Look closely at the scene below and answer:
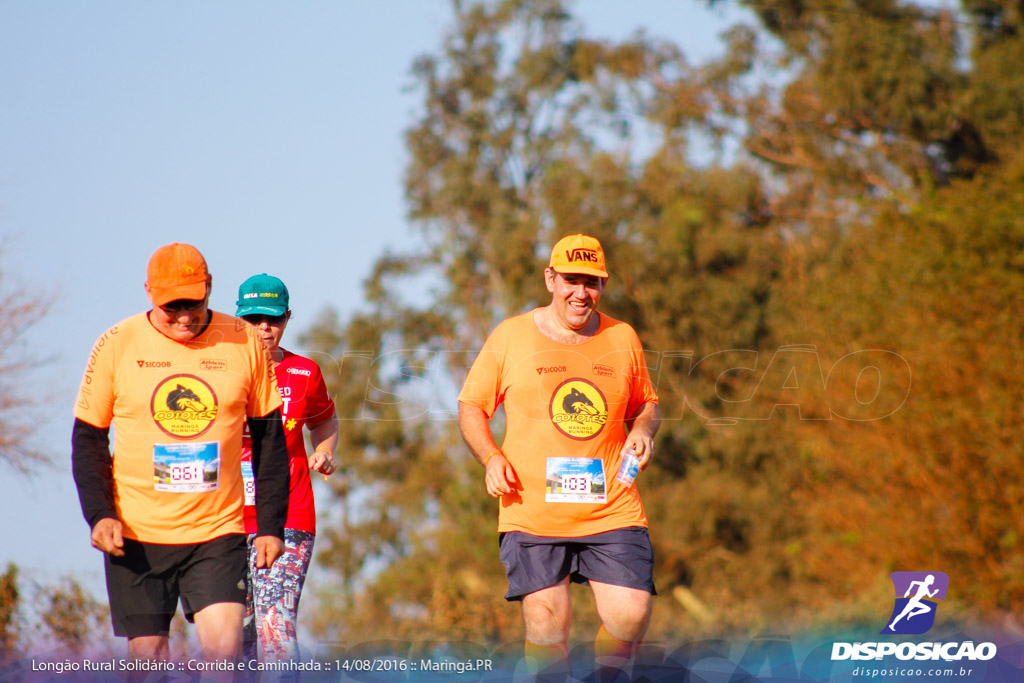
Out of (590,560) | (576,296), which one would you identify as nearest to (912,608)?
(590,560)

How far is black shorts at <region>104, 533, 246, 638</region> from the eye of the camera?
16.5 ft

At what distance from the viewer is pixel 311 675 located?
5.78 m

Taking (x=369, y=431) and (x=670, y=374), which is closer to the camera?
(x=670, y=374)

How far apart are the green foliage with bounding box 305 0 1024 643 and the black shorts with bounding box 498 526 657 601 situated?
493 inches

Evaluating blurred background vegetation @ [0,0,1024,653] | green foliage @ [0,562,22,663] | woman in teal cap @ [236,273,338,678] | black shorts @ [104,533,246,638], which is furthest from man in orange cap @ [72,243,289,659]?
blurred background vegetation @ [0,0,1024,653]

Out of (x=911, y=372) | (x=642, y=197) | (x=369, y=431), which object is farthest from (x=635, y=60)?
(x=911, y=372)

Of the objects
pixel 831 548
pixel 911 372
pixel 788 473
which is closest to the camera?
pixel 911 372

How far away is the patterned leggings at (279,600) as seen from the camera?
593 cm

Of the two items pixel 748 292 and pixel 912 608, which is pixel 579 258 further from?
pixel 748 292

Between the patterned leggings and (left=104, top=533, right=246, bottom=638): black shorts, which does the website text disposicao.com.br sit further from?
(left=104, top=533, right=246, bottom=638): black shorts

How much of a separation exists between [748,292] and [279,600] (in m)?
22.6

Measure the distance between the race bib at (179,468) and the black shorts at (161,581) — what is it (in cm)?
25

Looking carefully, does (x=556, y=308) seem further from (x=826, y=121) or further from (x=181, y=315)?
(x=826, y=121)

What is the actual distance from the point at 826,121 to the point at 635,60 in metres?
5.17
